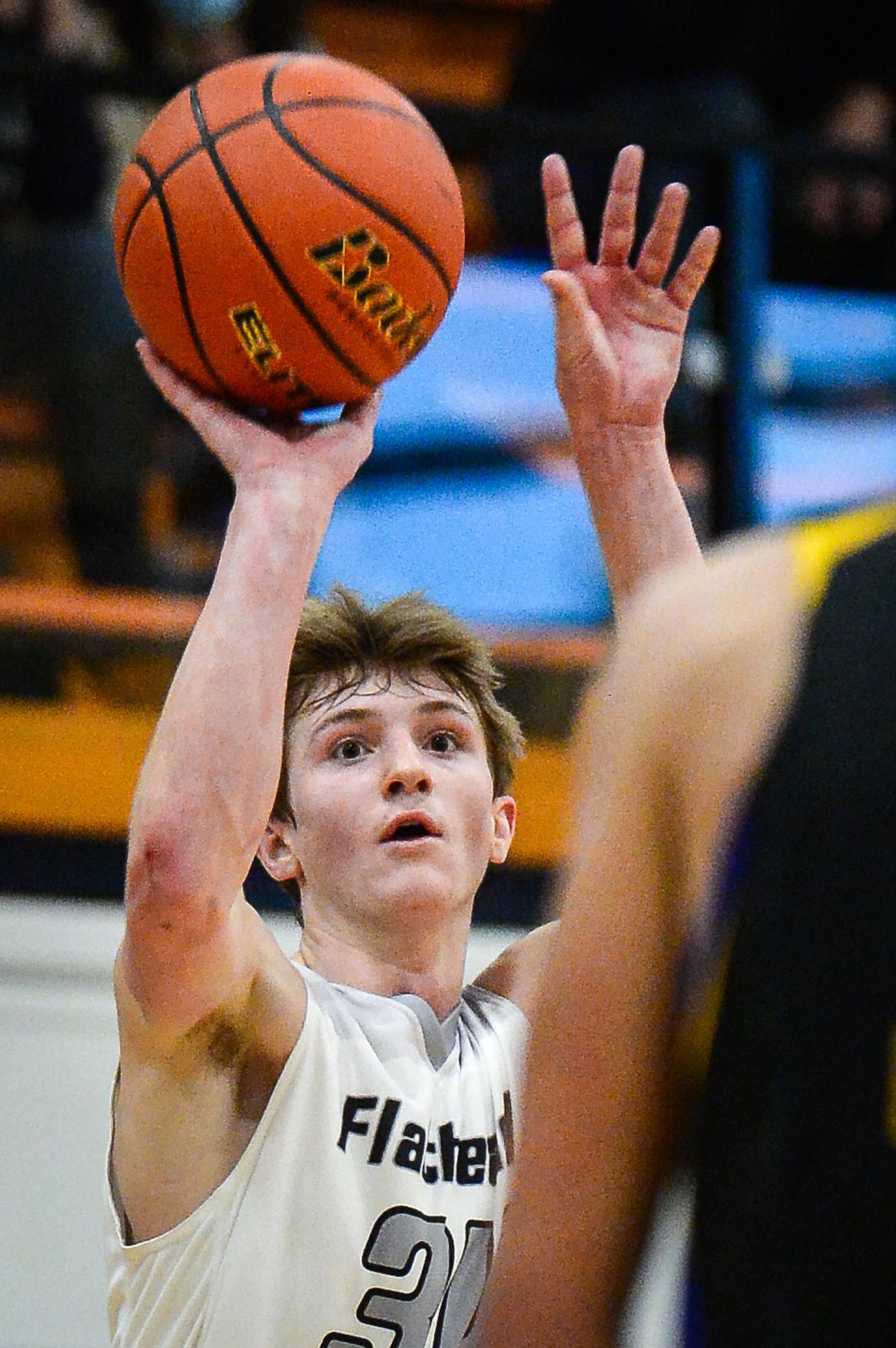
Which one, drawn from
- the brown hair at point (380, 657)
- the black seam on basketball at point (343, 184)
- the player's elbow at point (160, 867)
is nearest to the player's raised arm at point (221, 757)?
the player's elbow at point (160, 867)

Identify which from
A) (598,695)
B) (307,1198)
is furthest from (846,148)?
(598,695)

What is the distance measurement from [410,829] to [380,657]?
256mm

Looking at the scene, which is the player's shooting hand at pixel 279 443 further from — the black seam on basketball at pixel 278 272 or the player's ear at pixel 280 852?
the player's ear at pixel 280 852

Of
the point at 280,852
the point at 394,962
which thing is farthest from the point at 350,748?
the point at 394,962

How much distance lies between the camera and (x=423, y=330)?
7.02 feet

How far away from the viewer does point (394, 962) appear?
7.36ft

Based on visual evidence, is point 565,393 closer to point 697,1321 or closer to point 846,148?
point 697,1321

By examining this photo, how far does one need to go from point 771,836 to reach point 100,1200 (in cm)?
352

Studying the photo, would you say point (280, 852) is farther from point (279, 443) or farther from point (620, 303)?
point (620, 303)

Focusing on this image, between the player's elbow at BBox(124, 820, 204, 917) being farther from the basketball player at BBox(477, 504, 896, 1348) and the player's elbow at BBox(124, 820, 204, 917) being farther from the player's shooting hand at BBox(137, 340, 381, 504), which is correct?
the basketball player at BBox(477, 504, 896, 1348)

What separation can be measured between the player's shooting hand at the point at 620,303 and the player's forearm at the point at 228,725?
562mm

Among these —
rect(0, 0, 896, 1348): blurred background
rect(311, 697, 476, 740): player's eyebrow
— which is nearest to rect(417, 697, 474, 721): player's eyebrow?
rect(311, 697, 476, 740): player's eyebrow

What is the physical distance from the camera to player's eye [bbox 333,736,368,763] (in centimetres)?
231

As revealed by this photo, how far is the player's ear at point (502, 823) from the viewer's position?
240cm
